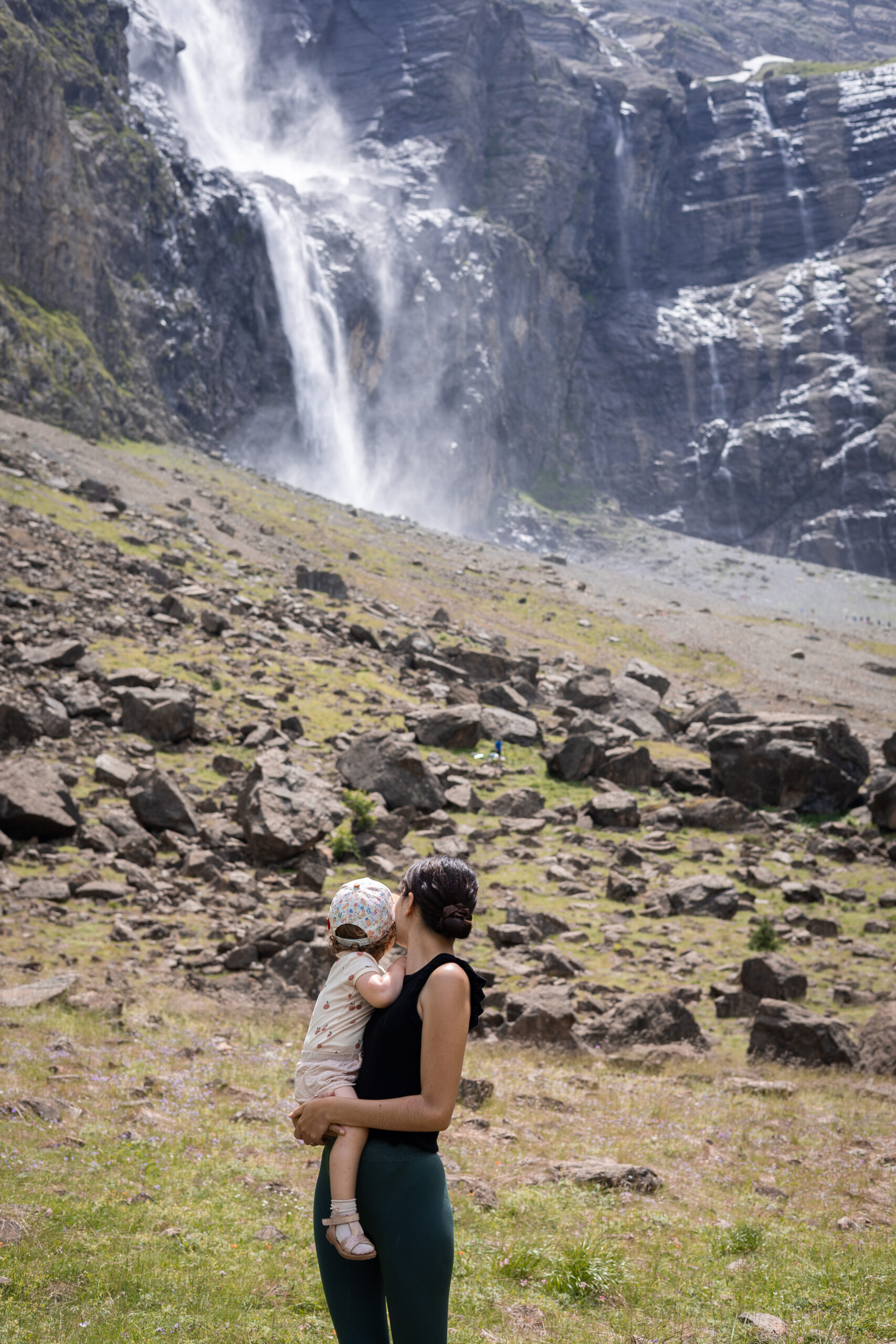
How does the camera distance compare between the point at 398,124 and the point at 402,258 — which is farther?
the point at 398,124

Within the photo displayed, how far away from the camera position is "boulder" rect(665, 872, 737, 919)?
16719 millimetres

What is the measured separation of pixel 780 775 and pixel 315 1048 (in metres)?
22.0

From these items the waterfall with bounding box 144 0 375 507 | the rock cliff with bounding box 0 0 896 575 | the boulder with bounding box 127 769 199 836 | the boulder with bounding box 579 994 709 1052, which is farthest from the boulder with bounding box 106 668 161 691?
the waterfall with bounding box 144 0 375 507

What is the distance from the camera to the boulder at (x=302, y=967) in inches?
475

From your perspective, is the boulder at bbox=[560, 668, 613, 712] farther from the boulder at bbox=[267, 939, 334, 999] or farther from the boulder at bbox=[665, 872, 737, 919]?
the boulder at bbox=[267, 939, 334, 999]

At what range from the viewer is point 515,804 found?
71.4 feet

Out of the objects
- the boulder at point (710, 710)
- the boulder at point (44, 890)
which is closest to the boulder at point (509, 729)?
the boulder at point (710, 710)

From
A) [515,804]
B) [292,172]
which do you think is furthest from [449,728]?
[292,172]

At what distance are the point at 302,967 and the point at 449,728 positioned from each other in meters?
13.5

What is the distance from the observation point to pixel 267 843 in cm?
1625

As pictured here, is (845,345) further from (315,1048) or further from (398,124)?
(315,1048)

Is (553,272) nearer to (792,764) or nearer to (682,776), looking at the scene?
(682,776)

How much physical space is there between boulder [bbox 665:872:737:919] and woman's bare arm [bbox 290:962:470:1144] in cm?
1453

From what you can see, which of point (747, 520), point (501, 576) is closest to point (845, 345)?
point (747, 520)
